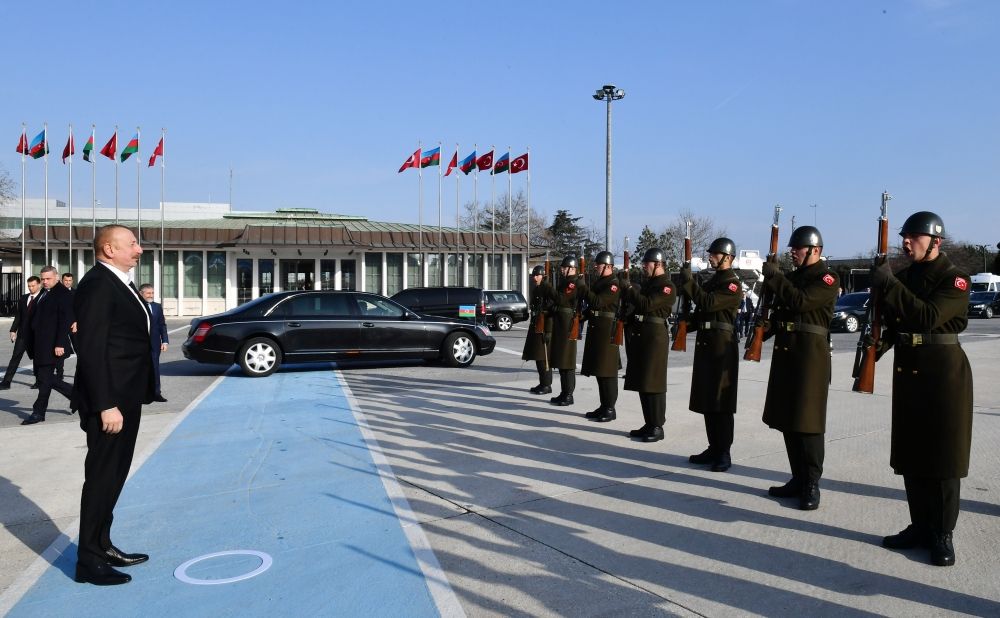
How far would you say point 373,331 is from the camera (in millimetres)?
12914

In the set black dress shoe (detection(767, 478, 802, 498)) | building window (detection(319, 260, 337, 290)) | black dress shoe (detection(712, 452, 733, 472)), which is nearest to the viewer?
black dress shoe (detection(767, 478, 802, 498))

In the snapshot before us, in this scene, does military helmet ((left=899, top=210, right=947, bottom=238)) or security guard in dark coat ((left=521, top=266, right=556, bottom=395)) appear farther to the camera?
security guard in dark coat ((left=521, top=266, right=556, bottom=395))

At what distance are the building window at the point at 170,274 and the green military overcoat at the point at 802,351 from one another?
111ft

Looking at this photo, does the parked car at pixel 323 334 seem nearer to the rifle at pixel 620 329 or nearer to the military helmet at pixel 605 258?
the military helmet at pixel 605 258

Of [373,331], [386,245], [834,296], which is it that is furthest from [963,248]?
[834,296]

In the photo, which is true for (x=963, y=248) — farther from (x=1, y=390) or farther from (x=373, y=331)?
(x=1, y=390)

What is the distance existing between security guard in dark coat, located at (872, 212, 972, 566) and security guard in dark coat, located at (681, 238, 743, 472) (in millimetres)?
1800

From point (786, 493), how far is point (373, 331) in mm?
8815

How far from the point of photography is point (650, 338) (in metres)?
7.15

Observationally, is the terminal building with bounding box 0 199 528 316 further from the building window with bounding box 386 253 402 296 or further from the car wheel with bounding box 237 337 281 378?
the car wheel with bounding box 237 337 281 378

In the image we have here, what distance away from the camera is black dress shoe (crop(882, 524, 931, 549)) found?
4.19 meters

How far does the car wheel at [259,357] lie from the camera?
468 inches

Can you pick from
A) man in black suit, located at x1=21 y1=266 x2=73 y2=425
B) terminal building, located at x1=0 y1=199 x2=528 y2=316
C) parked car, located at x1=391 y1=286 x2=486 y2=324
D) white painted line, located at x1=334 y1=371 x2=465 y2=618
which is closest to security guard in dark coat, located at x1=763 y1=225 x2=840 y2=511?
white painted line, located at x1=334 y1=371 x2=465 y2=618

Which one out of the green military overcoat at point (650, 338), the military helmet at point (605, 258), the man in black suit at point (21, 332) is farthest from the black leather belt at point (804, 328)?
the man in black suit at point (21, 332)
